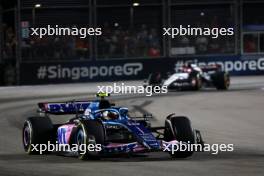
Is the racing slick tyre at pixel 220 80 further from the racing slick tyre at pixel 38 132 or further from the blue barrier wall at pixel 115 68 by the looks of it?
the racing slick tyre at pixel 38 132

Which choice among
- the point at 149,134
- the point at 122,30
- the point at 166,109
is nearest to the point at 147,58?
the point at 122,30

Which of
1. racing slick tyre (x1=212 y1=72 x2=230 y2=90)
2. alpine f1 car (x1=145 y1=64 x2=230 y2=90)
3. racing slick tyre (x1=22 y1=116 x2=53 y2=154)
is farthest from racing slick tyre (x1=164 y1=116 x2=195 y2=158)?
racing slick tyre (x1=212 y1=72 x2=230 y2=90)

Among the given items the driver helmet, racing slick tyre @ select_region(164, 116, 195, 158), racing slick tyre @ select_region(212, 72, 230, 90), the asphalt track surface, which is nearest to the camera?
the asphalt track surface

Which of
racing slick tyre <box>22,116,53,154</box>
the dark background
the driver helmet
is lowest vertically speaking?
racing slick tyre <box>22,116,53,154</box>

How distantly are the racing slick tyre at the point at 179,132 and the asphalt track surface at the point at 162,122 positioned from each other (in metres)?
0.15

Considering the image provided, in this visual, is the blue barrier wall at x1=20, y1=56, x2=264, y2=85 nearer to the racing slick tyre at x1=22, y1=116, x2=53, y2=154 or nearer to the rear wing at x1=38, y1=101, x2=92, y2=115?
the rear wing at x1=38, y1=101, x2=92, y2=115

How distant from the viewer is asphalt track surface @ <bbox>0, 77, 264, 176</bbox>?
1009 centimetres

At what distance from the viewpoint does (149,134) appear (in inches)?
431

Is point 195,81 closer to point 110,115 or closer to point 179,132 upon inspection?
point 110,115

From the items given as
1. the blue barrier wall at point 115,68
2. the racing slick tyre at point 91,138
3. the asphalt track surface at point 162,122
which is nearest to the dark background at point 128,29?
the blue barrier wall at point 115,68

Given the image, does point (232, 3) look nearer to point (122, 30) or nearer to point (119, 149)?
point (122, 30)

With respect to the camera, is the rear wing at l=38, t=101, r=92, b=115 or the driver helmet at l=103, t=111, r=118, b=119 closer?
the driver helmet at l=103, t=111, r=118, b=119

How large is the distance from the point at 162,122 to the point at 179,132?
640 centimetres

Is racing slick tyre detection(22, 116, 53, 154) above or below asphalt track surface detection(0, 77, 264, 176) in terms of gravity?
above
